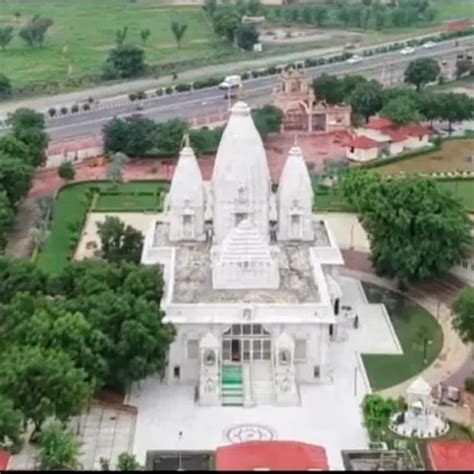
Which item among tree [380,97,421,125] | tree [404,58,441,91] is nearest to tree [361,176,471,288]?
tree [380,97,421,125]

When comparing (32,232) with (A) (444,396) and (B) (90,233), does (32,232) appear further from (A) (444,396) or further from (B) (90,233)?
(A) (444,396)

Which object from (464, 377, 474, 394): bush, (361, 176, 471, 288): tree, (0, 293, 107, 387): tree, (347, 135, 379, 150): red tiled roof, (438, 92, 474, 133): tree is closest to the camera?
(0, 293, 107, 387): tree

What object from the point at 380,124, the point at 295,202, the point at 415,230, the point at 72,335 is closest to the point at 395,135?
the point at 380,124

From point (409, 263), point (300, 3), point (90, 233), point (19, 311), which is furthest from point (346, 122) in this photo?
point (300, 3)

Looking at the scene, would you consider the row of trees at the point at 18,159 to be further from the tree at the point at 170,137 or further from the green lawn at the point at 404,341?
the green lawn at the point at 404,341

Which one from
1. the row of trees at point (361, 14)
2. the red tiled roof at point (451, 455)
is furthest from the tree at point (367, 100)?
the row of trees at point (361, 14)

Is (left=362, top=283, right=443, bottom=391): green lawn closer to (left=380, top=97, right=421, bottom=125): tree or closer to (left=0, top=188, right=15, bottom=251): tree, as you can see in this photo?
(left=0, top=188, right=15, bottom=251): tree

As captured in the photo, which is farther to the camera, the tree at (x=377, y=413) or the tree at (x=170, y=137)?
the tree at (x=170, y=137)
